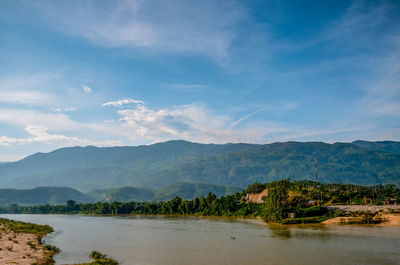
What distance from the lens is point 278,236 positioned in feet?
247

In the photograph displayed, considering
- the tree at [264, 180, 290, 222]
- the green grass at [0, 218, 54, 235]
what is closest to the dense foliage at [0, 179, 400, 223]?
the tree at [264, 180, 290, 222]

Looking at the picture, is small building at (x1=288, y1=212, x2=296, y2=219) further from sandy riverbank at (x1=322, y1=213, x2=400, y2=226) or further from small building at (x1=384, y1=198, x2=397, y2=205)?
small building at (x1=384, y1=198, x2=397, y2=205)

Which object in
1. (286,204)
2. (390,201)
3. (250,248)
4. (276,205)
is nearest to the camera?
(250,248)

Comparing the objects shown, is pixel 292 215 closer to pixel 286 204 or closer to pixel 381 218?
pixel 286 204

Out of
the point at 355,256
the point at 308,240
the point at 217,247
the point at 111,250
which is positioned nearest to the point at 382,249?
the point at 355,256

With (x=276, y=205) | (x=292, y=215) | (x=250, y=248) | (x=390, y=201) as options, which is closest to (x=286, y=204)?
(x=276, y=205)

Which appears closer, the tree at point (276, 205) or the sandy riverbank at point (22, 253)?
the sandy riverbank at point (22, 253)

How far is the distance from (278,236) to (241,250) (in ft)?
62.8

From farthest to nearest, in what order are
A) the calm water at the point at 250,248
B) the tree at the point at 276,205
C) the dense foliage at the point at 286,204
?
the dense foliage at the point at 286,204 < the tree at the point at 276,205 < the calm water at the point at 250,248

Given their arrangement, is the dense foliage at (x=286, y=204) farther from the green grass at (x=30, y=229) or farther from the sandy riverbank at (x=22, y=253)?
the green grass at (x=30, y=229)

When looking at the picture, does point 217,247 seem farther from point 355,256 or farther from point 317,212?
point 317,212

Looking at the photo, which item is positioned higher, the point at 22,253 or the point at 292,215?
the point at 292,215

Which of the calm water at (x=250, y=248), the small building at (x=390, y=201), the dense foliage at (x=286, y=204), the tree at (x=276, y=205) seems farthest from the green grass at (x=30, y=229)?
the small building at (x=390, y=201)

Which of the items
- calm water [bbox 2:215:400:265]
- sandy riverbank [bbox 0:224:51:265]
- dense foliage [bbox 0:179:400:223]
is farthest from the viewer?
dense foliage [bbox 0:179:400:223]
